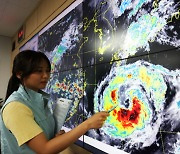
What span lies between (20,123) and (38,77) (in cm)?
27

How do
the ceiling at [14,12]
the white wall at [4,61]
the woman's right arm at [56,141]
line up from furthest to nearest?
the white wall at [4,61], the ceiling at [14,12], the woman's right arm at [56,141]

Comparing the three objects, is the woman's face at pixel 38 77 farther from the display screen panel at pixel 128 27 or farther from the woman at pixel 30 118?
the display screen panel at pixel 128 27

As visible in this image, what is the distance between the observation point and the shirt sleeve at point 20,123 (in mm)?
754

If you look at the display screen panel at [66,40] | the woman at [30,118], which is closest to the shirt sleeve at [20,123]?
the woman at [30,118]

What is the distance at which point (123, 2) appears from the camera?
1.09m

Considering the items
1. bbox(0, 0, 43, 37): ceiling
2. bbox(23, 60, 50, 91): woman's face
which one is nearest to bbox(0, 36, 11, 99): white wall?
bbox(0, 0, 43, 37): ceiling

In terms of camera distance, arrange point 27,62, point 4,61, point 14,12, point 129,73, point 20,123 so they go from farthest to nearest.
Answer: point 4,61 → point 14,12 → point 129,73 → point 27,62 → point 20,123

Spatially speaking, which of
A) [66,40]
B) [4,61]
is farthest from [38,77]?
[4,61]

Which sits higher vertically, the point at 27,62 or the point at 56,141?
the point at 27,62

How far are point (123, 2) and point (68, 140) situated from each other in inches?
34.2

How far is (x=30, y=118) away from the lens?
30.8 inches

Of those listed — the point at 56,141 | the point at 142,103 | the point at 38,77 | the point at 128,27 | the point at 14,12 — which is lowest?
the point at 56,141

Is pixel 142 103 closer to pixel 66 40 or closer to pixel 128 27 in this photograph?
pixel 128 27

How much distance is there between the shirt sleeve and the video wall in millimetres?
526
